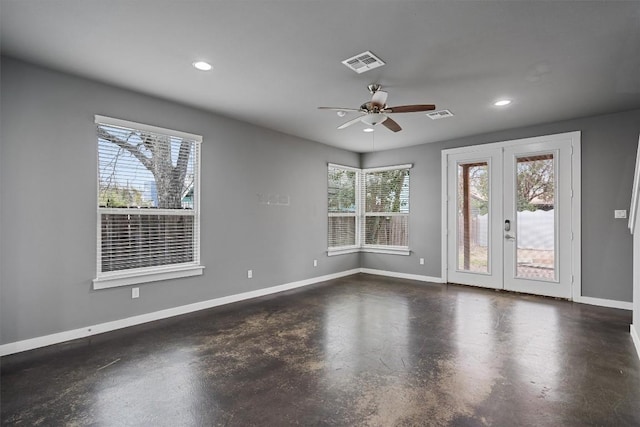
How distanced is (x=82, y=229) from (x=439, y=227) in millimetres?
5389

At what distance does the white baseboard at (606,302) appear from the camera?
4.29 metres

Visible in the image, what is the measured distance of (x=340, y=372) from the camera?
2.57 m

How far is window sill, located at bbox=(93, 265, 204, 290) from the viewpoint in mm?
3408

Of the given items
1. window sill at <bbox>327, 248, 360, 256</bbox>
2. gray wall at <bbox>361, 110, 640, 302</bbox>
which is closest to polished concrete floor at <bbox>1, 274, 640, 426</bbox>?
gray wall at <bbox>361, 110, 640, 302</bbox>

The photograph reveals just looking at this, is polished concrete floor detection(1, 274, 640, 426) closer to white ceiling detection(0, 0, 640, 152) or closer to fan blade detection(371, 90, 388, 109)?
fan blade detection(371, 90, 388, 109)

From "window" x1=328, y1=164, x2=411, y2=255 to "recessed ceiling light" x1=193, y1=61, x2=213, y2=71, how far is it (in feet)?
11.6

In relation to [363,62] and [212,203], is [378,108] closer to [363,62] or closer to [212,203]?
[363,62]

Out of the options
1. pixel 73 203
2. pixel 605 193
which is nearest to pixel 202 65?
pixel 73 203

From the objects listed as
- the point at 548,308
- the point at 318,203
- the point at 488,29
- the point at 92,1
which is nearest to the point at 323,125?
the point at 318,203

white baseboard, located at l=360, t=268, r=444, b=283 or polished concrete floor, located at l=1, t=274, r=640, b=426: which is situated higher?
white baseboard, located at l=360, t=268, r=444, b=283

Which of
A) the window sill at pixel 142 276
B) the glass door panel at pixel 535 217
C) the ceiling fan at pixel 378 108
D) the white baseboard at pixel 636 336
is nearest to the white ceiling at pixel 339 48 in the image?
the ceiling fan at pixel 378 108

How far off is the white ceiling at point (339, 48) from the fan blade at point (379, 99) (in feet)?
0.65

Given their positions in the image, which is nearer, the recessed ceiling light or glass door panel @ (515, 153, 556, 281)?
the recessed ceiling light

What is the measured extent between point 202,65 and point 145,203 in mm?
1749
